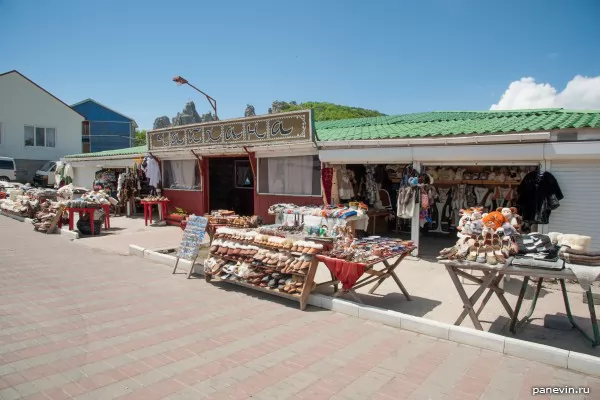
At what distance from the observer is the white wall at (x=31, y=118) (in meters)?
27.9

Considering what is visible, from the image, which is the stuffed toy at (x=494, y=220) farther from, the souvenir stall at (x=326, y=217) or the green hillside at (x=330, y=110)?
the green hillside at (x=330, y=110)

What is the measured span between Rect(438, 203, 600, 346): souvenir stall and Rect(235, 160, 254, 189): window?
11.3 meters

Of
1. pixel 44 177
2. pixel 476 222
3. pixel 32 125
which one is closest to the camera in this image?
pixel 476 222

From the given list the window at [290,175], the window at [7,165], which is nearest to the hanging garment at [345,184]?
the window at [290,175]

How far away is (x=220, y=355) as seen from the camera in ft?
14.1

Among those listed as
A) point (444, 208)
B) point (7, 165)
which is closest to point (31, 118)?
point (7, 165)

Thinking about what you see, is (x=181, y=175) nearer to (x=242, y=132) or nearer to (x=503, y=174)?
(x=242, y=132)

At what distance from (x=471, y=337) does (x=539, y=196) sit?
12.9 feet

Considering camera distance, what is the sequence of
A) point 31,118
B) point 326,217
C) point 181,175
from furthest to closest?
point 31,118, point 181,175, point 326,217

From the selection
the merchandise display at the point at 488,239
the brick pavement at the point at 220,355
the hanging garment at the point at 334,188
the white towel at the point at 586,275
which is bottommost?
the brick pavement at the point at 220,355

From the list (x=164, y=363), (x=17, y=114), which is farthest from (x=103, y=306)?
(x=17, y=114)

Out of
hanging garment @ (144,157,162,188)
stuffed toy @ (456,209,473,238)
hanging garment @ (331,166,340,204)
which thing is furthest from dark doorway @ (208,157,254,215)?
stuffed toy @ (456,209,473,238)

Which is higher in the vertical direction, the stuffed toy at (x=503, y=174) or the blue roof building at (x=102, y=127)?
the blue roof building at (x=102, y=127)

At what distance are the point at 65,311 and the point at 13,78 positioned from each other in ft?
98.6
